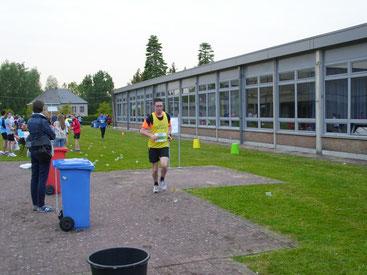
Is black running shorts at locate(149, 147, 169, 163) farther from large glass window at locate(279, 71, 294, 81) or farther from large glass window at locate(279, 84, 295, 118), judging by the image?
large glass window at locate(279, 71, 294, 81)

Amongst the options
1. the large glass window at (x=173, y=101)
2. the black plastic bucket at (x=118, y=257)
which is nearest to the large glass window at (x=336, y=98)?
the black plastic bucket at (x=118, y=257)

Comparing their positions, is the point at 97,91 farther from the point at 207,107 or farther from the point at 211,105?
the point at 211,105

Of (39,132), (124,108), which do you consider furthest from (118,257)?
(124,108)

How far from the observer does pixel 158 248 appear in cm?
659

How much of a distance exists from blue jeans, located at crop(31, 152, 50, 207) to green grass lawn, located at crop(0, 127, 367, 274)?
3188 mm

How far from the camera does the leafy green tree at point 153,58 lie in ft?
307

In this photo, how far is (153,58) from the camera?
9431cm

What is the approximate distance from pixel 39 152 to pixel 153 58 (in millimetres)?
86875

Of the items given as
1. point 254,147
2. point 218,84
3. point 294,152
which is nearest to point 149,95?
point 218,84

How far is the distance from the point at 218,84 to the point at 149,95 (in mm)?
17394

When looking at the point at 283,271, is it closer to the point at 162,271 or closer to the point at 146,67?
the point at 162,271

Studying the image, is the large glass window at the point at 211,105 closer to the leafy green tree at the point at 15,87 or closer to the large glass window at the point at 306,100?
the large glass window at the point at 306,100

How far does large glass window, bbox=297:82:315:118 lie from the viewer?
20141 millimetres

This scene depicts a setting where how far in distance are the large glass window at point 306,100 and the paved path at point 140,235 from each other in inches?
425
